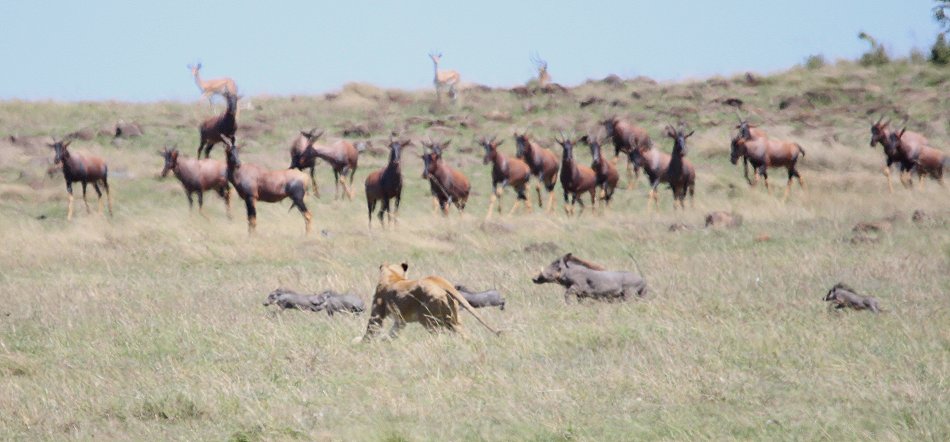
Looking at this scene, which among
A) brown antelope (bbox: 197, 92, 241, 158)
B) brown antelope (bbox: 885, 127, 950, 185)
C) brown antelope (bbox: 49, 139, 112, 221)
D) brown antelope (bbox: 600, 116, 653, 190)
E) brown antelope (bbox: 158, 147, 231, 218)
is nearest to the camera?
brown antelope (bbox: 158, 147, 231, 218)

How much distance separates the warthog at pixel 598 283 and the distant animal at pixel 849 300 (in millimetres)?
1766

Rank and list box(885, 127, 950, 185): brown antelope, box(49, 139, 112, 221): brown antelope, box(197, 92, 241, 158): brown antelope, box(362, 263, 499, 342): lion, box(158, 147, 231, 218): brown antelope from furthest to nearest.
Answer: box(885, 127, 950, 185): brown antelope → box(197, 92, 241, 158): brown antelope → box(49, 139, 112, 221): brown antelope → box(158, 147, 231, 218): brown antelope → box(362, 263, 499, 342): lion

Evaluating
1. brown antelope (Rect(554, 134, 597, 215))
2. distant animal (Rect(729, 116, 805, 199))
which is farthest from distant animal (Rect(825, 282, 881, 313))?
distant animal (Rect(729, 116, 805, 199))

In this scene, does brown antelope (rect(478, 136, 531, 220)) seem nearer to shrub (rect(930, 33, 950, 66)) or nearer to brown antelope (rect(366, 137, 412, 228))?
brown antelope (rect(366, 137, 412, 228))

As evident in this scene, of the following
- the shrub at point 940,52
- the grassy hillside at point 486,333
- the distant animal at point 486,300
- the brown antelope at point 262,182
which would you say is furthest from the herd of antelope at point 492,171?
the shrub at point 940,52

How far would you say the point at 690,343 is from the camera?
29.5ft

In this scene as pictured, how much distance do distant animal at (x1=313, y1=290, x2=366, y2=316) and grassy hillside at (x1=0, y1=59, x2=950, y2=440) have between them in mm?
226

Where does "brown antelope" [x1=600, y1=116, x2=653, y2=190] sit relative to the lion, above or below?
below

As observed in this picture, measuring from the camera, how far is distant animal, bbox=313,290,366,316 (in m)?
11.3

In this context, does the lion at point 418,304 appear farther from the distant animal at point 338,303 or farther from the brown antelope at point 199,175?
the brown antelope at point 199,175

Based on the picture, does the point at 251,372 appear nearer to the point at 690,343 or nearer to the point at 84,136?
the point at 690,343

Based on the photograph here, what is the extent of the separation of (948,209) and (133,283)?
44.3ft

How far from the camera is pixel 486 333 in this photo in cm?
982

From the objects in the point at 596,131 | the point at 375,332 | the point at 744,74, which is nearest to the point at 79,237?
the point at 375,332
